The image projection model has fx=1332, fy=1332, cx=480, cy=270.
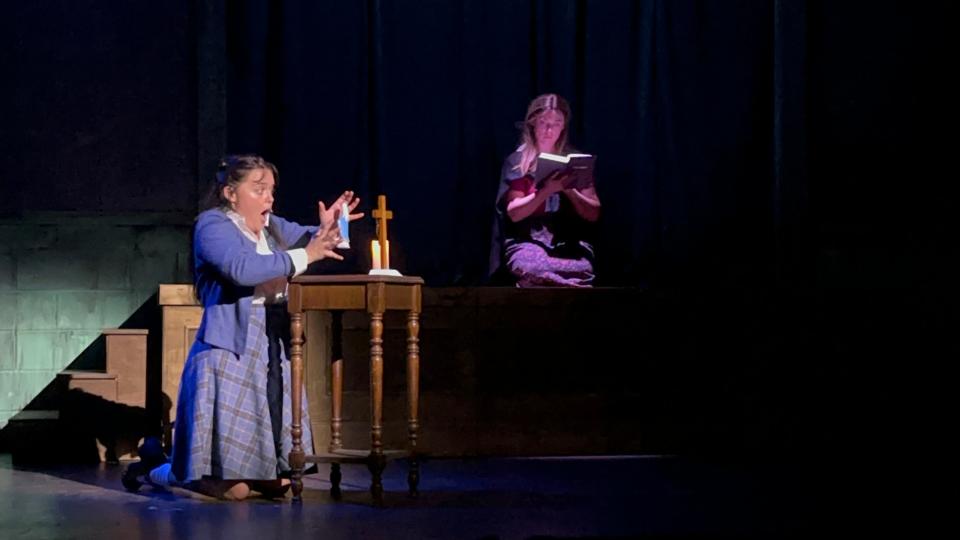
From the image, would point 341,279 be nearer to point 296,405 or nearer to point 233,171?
point 296,405

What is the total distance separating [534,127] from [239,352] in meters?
2.50

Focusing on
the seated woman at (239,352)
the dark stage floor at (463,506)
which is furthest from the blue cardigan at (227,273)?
the dark stage floor at (463,506)

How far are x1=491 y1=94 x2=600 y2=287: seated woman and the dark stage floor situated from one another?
1.12 metres

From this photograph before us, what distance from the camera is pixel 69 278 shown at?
715 cm

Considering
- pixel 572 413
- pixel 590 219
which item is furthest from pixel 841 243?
pixel 572 413

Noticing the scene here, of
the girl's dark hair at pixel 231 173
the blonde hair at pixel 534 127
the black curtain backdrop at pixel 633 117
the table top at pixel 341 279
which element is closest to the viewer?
the table top at pixel 341 279

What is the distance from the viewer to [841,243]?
7.60 metres

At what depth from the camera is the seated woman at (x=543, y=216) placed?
678cm

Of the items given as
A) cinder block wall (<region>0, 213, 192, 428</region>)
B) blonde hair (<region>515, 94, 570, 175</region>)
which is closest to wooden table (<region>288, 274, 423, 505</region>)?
blonde hair (<region>515, 94, 570, 175</region>)

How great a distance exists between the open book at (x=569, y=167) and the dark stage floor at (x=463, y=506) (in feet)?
4.66

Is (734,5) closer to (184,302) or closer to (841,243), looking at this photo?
(841,243)

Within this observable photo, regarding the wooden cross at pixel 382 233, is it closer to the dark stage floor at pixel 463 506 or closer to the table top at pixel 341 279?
the table top at pixel 341 279

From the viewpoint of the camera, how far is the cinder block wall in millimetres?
7066

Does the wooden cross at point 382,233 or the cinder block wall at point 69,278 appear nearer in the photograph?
the wooden cross at point 382,233
